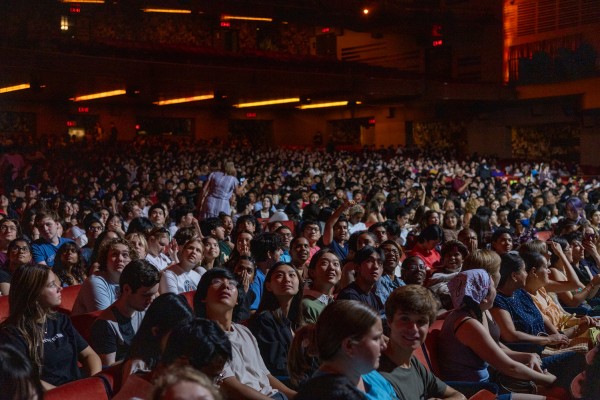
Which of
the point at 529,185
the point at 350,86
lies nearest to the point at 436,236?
the point at 529,185

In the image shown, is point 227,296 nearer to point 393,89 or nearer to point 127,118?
point 393,89

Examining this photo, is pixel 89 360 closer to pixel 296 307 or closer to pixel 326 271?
pixel 296 307

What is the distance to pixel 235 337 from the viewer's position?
12.2 ft

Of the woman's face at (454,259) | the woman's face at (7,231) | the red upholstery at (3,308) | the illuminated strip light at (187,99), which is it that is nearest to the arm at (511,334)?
the woman's face at (454,259)

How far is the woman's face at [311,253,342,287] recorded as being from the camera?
479 cm

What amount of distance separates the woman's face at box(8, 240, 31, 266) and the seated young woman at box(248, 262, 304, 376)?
94.4 inches

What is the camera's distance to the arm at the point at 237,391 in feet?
11.0

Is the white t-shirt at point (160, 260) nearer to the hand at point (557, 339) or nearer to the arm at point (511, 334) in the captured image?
the arm at point (511, 334)

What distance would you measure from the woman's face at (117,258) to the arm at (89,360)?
4.45 feet

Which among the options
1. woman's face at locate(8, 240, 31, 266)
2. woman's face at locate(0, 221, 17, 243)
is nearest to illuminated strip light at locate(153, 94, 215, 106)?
woman's face at locate(0, 221, 17, 243)

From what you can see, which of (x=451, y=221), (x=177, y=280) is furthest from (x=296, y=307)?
(x=451, y=221)

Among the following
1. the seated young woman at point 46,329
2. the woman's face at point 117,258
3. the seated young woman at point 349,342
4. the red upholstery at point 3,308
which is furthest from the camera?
the woman's face at point 117,258

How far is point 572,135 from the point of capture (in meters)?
26.6

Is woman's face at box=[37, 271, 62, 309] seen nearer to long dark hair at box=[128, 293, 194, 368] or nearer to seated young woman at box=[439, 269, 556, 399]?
long dark hair at box=[128, 293, 194, 368]
